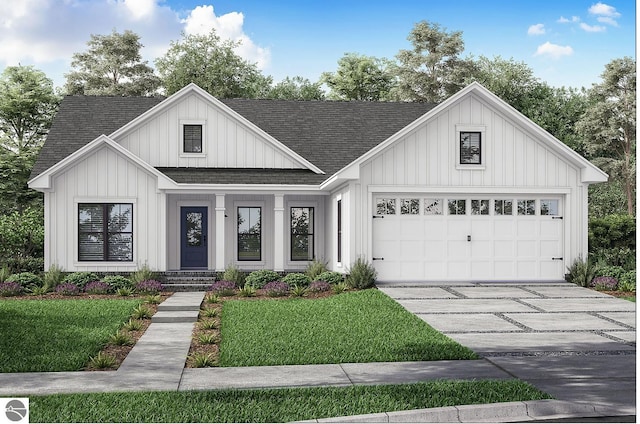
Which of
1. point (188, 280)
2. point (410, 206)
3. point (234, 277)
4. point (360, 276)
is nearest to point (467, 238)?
point (410, 206)

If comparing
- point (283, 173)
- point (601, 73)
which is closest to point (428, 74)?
point (601, 73)

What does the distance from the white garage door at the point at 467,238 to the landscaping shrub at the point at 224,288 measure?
4031 millimetres

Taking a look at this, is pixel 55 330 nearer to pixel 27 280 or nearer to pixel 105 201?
pixel 27 280

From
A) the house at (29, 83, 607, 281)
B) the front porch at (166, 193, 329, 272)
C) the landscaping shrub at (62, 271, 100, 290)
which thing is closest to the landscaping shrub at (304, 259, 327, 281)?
the house at (29, 83, 607, 281)

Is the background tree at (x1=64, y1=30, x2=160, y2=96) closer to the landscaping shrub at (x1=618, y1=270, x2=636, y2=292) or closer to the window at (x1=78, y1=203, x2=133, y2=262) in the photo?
the window at (x1=78, y1=203, x2=133, y2=262)

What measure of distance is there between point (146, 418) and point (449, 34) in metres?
44.3

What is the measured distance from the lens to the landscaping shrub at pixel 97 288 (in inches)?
748

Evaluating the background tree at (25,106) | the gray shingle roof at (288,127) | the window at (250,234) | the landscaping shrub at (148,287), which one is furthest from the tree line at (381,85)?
the landscaping shrub at (148,287)

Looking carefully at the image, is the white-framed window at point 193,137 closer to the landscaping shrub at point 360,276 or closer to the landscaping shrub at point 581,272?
the landscaping shrub at point 360,276

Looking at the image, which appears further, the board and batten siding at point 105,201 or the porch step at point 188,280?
the board and batten siding at point 105,201

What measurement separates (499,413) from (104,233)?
1597 cm

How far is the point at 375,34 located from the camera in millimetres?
14055

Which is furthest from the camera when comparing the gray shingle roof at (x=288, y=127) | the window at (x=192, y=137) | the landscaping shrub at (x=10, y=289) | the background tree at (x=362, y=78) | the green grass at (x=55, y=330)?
the background tree at (x=362, y=78)

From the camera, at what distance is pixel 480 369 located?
938cm
